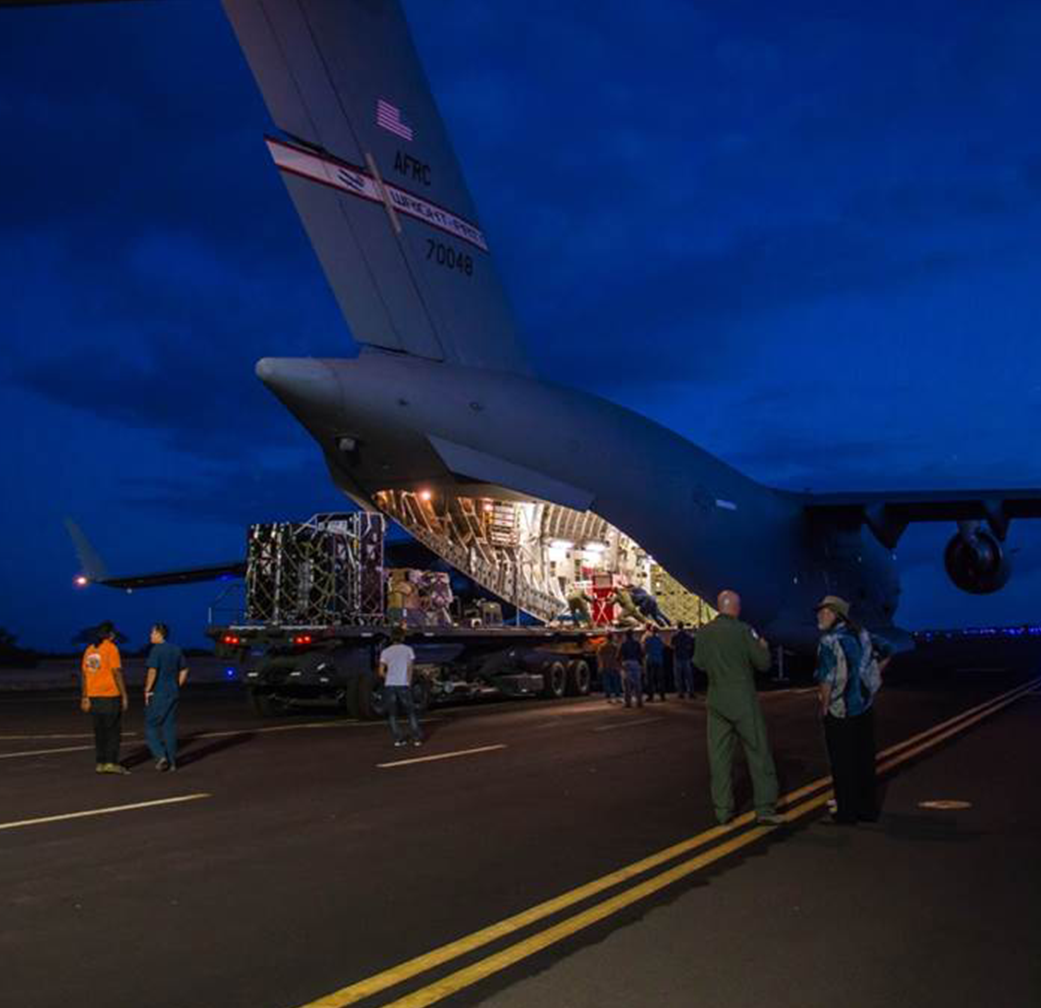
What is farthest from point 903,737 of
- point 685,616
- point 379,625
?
point 685,616

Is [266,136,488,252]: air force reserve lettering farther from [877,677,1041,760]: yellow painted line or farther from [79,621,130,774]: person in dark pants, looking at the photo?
[877,677,1041,760]: yellow painted line

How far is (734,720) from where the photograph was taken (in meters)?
8.51

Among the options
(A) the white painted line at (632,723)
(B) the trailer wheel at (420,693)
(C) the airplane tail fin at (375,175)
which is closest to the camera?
(C) the airplane tail fin at (375,175)

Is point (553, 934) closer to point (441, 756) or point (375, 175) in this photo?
point (441, 756)

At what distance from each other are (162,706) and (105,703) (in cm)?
57

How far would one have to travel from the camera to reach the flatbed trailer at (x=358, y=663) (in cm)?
1889

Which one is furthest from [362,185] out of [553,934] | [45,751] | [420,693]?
[553,934]

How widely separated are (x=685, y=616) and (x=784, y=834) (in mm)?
20848

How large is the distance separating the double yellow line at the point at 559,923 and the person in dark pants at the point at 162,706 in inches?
251

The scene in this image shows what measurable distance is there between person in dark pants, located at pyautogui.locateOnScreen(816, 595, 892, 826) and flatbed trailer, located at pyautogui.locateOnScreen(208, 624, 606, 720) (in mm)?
11217

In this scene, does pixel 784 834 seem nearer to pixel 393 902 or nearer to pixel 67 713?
pixel 393 902

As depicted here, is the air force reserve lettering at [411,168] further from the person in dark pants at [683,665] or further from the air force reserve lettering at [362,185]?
the person in dark pants at [683,665]

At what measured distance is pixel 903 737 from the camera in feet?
49.0

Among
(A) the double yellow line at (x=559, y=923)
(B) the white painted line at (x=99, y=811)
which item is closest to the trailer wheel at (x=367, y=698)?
(B) the white painted line at (x=99, y=811)
